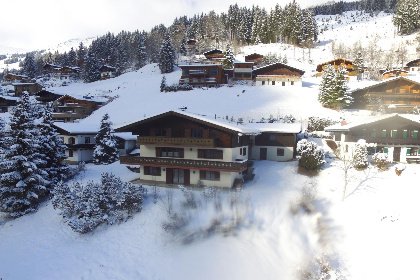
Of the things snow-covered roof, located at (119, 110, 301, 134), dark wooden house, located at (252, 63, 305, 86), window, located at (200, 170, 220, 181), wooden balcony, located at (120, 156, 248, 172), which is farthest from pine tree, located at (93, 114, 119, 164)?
dark wooden house, located at (252, 63, 305, 86)

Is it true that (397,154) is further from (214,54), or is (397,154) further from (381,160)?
(214,54)

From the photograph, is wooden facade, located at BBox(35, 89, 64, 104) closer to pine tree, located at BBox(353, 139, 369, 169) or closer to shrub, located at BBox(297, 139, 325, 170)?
shrub, located at BBox(297, 139, 325, 170)

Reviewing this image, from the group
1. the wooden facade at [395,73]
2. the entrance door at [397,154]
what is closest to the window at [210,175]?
the entrance door at [397,154]

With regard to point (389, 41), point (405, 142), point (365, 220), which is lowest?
point (365, 220)

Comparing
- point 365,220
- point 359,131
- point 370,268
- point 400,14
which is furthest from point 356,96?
point 400,14

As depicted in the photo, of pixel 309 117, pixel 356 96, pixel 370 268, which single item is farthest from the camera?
pixel 356 96

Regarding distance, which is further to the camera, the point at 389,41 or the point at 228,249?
the point at 389,41

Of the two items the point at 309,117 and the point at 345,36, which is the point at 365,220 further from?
the point at 345,36
